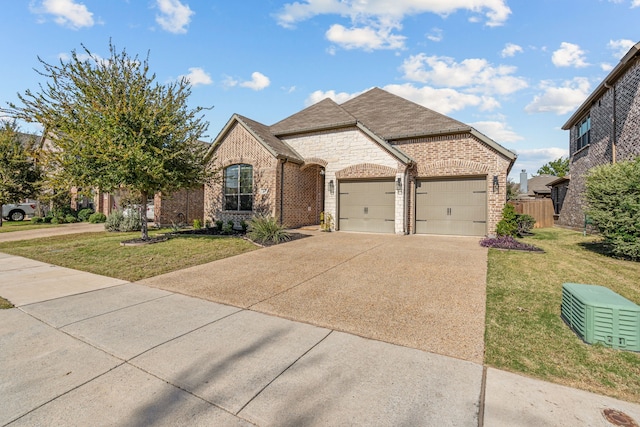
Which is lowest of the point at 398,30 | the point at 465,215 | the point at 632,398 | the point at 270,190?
the point at 632,398

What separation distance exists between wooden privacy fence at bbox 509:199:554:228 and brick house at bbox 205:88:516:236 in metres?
7.19

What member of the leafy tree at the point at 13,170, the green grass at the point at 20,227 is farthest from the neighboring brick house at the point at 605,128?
the leafy tree at the point at 13,170

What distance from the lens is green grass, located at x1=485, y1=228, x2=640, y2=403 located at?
299cm

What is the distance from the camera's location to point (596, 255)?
349 inches

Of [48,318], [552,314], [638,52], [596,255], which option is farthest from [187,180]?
[638,52]

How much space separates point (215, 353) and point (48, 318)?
9.93 feet

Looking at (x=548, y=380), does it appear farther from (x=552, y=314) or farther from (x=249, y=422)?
(x=249, y=422)

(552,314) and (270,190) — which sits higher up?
(270,190)

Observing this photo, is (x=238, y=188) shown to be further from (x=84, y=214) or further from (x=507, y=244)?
(x=84, y=214)

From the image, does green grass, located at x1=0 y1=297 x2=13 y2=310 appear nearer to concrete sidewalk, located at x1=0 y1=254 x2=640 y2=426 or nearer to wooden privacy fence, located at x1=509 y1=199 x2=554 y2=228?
concrete sidewalk, located at x1=0 y1=254 x2=640 y2=426

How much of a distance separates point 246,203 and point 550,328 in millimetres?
13070

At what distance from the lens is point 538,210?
18.6 m

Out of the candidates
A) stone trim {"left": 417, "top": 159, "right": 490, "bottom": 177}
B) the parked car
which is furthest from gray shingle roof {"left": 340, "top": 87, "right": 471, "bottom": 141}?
the parked car

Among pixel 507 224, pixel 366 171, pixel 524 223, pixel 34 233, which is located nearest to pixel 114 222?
pixel 34 233
